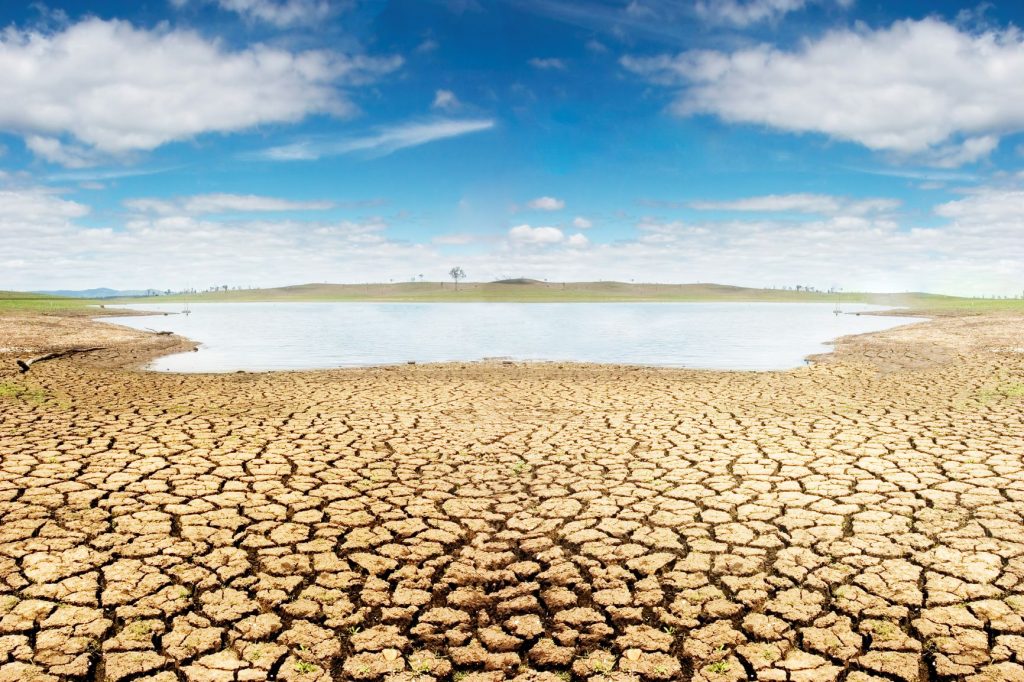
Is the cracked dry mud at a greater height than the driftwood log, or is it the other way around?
the driftwood log

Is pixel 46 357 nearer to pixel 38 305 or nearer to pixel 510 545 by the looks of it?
pixel 510 545

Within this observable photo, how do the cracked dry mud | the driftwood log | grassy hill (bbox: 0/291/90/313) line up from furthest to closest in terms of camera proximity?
grassy hill (bbox: 0/291/90/313) < the driftwood log < the cracked dry mud

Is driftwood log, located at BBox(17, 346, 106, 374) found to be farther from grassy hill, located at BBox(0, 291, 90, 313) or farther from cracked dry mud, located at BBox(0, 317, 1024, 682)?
grassy hill, located at BBox(0, 291, 90, 313)

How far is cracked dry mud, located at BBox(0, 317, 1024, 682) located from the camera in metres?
3.81

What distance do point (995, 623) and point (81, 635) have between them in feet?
18.9

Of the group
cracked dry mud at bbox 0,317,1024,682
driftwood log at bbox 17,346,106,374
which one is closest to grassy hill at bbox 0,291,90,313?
driftwood log at bbox 17,346,106,374

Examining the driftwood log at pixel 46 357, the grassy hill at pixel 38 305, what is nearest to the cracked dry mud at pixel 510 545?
the driftwood log at pixel 46 357

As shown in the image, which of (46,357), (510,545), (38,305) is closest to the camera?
(510,545)

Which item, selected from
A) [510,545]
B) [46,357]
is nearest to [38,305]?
[46,357]

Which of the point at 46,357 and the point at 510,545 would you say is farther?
the point at 46,357

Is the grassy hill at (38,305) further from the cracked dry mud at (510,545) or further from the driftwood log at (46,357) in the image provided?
the cracked dry mud at (510,545)

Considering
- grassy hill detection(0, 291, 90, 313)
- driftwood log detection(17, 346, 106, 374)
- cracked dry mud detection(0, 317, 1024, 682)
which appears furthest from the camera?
grassy hill detection(0, 291, 90, 313)

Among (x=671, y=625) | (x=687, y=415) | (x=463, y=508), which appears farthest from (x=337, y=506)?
(x=687, y=415)

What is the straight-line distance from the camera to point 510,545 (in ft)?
17.8
